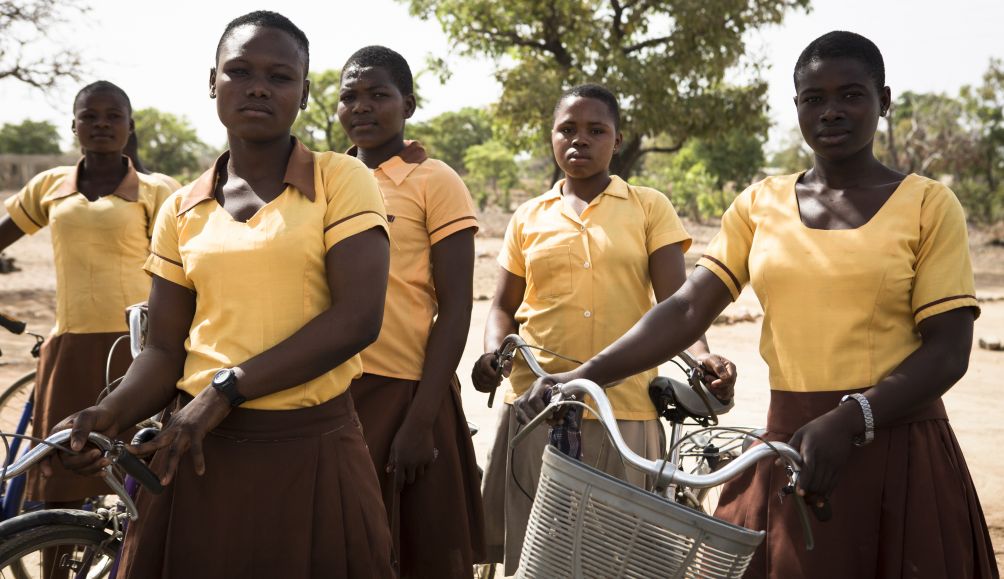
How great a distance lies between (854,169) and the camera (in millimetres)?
2414

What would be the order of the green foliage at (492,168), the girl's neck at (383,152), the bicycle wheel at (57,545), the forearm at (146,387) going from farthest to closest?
the green foliage at (492,168)
the girl's neck at (383,152)
the bicycle wheel at (57,545)
the forearm at (146,387)

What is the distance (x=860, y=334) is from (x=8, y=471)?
1.83 m

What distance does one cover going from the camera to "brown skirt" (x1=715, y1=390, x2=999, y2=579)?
7.27ft

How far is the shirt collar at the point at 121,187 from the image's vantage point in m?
4.53

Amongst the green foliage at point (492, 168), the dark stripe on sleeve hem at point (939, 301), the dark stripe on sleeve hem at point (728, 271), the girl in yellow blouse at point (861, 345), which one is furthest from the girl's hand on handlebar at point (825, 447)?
the green foliage at point (492, 168)

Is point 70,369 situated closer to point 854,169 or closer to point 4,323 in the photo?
point 4,323

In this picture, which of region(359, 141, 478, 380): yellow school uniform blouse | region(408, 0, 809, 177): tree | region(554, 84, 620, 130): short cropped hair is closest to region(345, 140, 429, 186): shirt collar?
region(359, 141, 478, 380): yellow school uniform blouse

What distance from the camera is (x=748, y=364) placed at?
34.3 feet

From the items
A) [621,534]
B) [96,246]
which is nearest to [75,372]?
[96,246]

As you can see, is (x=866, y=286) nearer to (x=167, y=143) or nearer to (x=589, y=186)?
(x=589, y=186)

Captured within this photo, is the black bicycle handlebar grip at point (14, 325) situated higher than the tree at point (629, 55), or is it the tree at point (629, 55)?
the tree at point (629, 55)

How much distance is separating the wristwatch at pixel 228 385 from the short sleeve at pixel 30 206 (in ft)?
9.52

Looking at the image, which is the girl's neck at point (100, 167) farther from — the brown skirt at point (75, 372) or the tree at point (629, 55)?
the tree at point (629, 55)

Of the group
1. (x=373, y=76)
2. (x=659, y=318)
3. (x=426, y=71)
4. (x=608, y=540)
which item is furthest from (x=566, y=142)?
(x=426, y=71)
